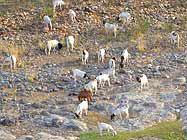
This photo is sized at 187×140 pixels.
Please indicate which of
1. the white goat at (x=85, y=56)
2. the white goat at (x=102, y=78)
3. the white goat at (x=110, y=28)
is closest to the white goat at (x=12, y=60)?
the white goat at (x=85, y=56)

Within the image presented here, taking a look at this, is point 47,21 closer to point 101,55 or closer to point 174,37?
point 101,55

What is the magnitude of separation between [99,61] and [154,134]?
13.9m

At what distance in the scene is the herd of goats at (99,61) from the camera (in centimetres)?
3350

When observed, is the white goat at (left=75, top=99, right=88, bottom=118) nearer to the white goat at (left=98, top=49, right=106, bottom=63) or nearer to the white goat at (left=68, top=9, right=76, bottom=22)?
the white goat at (left=98, top=49, right=106, bottom=63)

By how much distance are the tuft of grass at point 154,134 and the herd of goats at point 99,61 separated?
481mm

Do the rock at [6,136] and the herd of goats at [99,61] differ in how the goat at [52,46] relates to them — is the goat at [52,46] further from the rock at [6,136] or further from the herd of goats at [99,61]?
the rock at [6,136]

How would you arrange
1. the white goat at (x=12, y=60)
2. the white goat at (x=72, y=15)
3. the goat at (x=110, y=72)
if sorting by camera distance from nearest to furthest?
the goat at (x=110, y=72) < the white goat at (x=12, y=60) < the white goat at (x=72, y=15)

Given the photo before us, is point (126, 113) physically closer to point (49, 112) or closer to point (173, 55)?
Result: point (49, 112)

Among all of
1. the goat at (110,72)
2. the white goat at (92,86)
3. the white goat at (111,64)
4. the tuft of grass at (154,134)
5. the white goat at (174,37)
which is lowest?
the tuft of grass at (154,134)

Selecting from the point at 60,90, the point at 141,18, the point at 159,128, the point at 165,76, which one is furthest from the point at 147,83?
the point at 141,18

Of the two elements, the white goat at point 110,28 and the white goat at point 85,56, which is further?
the white goat at point 110,28

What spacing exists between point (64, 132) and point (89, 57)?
43.6ft

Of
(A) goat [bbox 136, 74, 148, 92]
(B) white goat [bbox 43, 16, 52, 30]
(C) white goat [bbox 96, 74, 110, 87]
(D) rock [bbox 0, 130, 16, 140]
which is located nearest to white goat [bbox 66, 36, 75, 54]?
(B) white goat [bbox 43, 16, 52, 30]

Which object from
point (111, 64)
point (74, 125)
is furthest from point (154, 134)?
point (111, 64)
